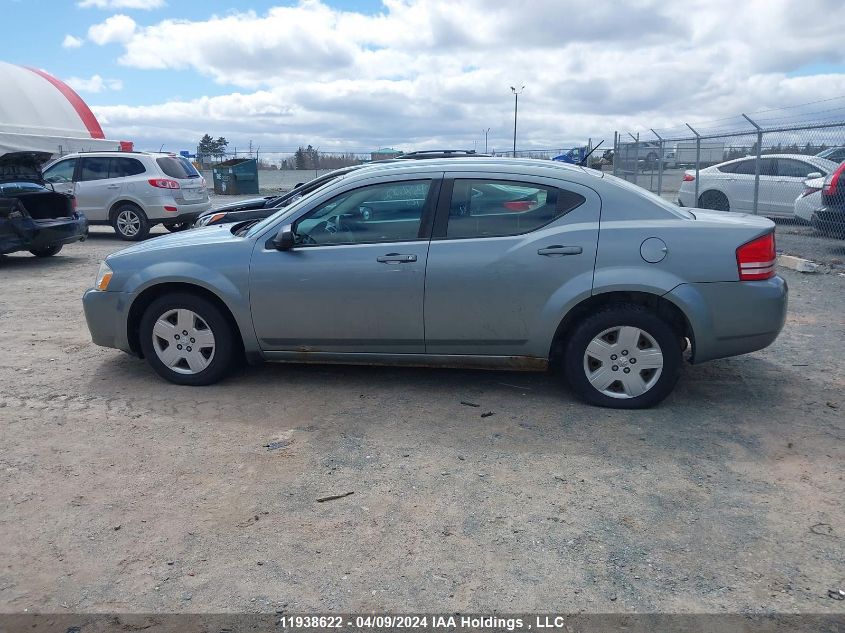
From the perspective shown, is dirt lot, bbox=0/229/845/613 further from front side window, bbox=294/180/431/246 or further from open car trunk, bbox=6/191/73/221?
open car trunk, bbox=6/191/73/221

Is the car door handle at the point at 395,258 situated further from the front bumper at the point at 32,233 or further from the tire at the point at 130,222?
the tire at the point at 130,222

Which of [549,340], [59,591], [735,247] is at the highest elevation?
[735,247]

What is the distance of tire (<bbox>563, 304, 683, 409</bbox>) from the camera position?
452cm

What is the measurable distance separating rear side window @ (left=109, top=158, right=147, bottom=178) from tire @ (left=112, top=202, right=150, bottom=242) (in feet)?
1.94

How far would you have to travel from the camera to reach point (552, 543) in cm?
313

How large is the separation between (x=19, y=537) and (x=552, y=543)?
241 cm

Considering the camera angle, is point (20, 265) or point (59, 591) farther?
point (20, 265)

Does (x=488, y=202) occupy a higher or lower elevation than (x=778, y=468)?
higher

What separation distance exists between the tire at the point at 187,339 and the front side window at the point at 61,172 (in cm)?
1066

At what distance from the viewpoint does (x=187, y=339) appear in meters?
5.12

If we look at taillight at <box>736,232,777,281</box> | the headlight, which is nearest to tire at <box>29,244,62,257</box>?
the headlight

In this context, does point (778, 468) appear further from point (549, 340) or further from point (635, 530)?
point (549, 340)

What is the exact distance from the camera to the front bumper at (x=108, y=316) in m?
5.15

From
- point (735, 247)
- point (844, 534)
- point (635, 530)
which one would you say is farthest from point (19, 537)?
point (735, 247)
